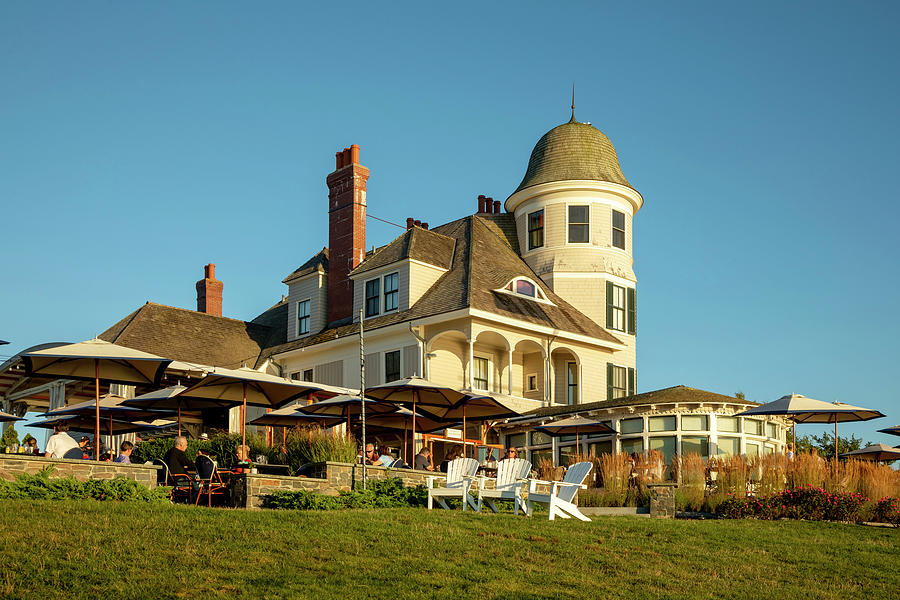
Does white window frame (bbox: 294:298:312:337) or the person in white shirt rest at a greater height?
white window frame (bbox: 294:298:312:337)

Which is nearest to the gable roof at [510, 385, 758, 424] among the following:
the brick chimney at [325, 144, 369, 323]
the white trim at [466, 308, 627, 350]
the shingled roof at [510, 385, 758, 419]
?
the shingled roof at [510, 385, 758, 419]

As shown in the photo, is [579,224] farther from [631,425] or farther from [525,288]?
[631,425]

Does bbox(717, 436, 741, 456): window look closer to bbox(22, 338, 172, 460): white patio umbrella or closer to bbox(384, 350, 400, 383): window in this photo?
bbox(384, 350, 400, 383): window

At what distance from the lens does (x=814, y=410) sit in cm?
2217

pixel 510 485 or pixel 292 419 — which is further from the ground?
pixel 292 419

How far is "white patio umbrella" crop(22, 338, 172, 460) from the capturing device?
56.6 feet

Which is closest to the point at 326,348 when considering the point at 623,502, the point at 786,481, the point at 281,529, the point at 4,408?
the point at 4,408

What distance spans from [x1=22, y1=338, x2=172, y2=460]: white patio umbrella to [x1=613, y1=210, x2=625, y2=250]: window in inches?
821

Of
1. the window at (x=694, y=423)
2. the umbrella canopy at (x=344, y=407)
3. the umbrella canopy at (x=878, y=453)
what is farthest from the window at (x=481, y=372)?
the umbrella canopy at (x=878, y=453)

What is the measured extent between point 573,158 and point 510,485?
21.8 meters

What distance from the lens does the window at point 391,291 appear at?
3419cm

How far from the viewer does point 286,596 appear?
9547 millimetres

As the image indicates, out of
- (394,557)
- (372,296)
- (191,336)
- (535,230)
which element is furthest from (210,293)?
(394,557)

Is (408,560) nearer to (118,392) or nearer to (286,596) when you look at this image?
(286,596)
